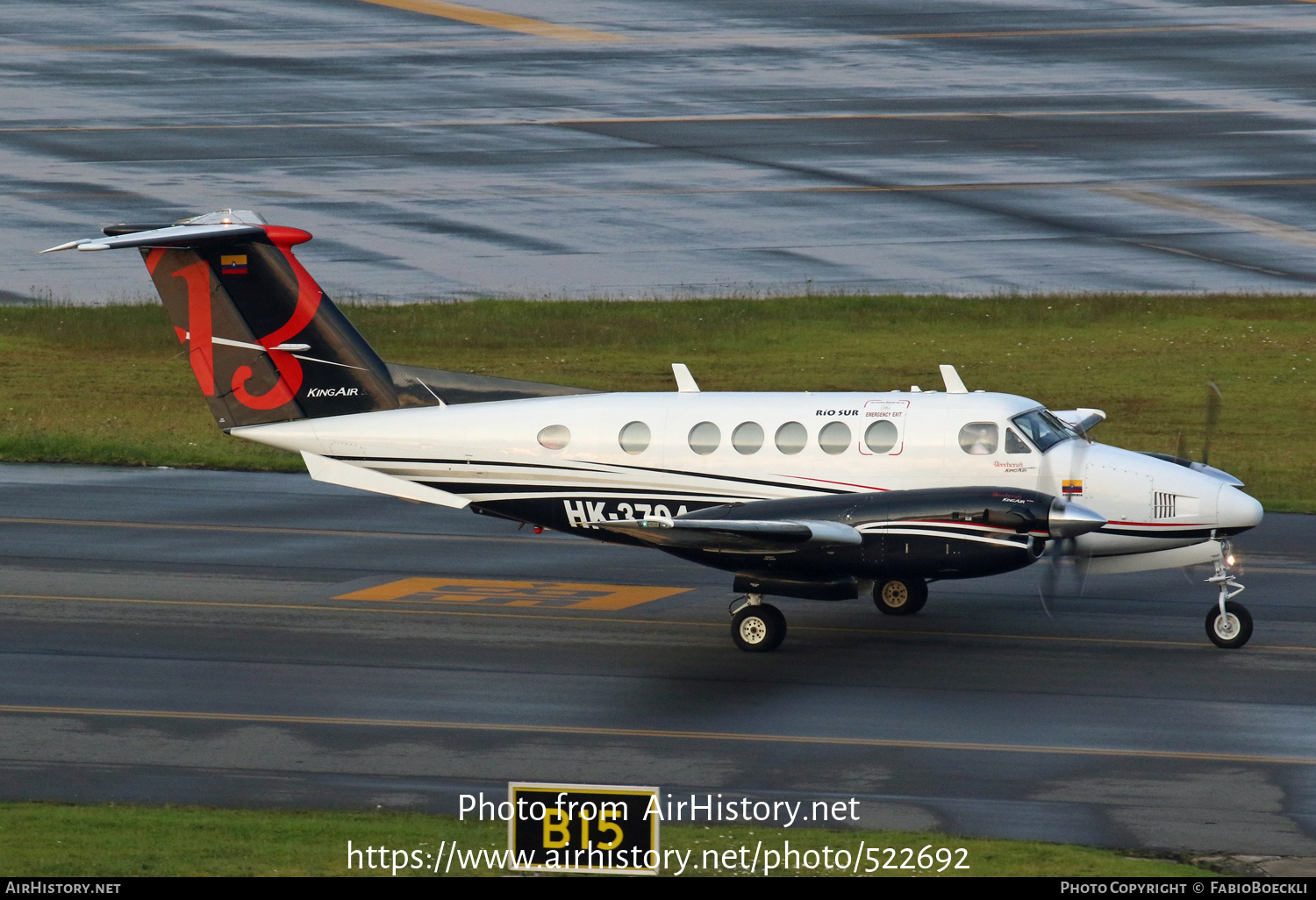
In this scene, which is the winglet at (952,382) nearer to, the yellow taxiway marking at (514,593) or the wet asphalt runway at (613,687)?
the wet asphalt runway at (613,687)

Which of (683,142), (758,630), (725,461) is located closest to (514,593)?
(725,461)

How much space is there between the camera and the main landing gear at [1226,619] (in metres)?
19.3

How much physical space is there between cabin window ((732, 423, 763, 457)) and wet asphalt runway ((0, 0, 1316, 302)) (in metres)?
22.7

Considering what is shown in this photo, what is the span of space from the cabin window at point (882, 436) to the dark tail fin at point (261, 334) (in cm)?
622

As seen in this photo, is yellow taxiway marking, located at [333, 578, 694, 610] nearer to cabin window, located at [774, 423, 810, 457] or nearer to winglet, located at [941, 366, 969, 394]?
cabin window, located at [774, 423, 810, 457]

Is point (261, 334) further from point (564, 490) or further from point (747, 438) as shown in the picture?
point (747, 438)

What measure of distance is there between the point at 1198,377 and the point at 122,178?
30766 millimetres

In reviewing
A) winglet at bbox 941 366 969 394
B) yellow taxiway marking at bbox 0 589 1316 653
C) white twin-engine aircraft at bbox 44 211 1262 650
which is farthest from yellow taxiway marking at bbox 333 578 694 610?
winglet at bbox 941 366 969 394

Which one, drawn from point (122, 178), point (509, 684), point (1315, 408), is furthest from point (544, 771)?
point (122, 178)

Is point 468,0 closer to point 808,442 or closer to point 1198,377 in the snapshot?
point 1198,377

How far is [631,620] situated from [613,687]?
2758 millimetres

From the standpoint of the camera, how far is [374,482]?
2170cm

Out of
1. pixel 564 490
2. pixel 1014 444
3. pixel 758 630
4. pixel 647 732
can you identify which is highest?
pixel 1014 444

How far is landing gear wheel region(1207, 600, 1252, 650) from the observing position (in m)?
19.3
